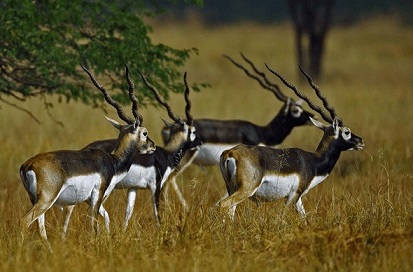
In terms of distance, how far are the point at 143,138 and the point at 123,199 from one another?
130 cm

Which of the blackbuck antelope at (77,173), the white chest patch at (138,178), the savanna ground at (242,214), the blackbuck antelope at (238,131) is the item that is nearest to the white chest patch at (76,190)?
the blackbuck antelope at (77,173)

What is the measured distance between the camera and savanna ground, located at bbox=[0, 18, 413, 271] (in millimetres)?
6391

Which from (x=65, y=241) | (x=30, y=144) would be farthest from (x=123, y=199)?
(x=30, y=144)

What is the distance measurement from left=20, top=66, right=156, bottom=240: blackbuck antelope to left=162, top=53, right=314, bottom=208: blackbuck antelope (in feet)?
7.52

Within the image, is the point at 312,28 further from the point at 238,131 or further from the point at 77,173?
the point at 77,173

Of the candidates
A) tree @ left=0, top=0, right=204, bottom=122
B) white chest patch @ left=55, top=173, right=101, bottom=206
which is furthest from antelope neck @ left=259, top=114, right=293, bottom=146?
white chest patch @ left=55, top=173, right=101, bottom=206

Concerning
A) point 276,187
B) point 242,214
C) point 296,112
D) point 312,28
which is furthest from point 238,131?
point 312,28

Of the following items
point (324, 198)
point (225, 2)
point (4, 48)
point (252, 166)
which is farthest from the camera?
point (225, 2)

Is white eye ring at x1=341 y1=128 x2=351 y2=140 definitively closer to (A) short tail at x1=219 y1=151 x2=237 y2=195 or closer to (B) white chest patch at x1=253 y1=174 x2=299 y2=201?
(B) white chest patch at x1=253 y1=174 x2=299 y2=201

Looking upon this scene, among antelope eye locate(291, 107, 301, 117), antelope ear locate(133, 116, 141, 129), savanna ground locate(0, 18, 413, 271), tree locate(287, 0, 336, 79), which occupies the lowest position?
savanna ground locate(0, 18, 413, 271)

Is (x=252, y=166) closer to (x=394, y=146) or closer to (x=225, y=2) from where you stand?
(x=394, y=146)

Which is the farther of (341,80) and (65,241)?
(341,80)

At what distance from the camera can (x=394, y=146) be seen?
1323cm

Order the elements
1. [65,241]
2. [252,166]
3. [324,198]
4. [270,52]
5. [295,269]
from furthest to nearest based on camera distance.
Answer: [270,52] < [324,198] < [252,166] < [65,241] < [295,269]
